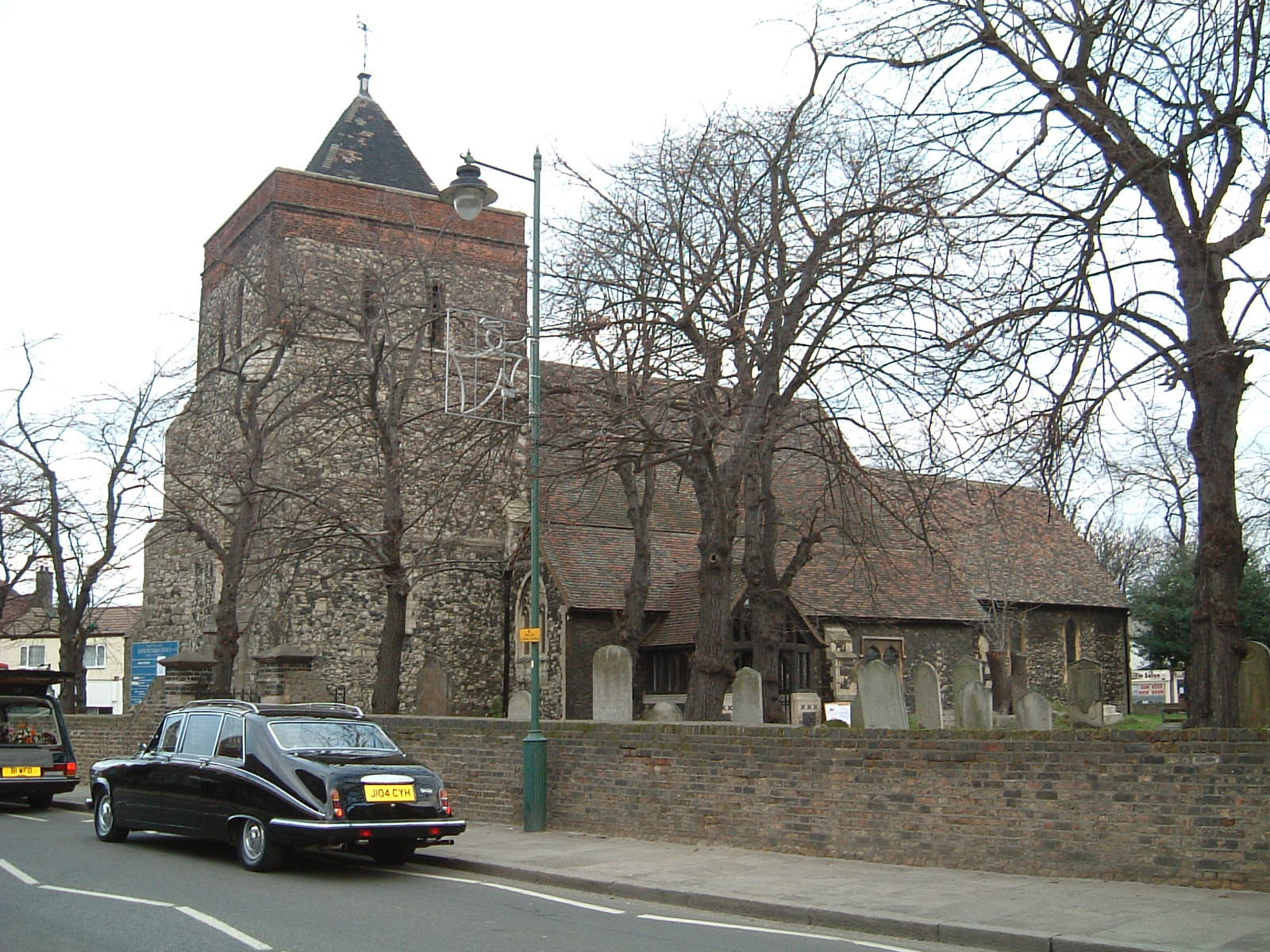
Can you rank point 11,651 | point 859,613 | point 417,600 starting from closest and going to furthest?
1. point 859,613
2. point 417,600
3. point 11,651

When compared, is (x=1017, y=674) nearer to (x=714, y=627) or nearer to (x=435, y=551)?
(x=435, y=551)

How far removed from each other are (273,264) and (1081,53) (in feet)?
66.0

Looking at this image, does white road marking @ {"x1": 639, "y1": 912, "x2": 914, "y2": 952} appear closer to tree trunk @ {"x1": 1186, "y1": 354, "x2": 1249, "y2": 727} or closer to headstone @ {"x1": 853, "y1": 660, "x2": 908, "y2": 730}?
tree trunk @ {"x1": 1186, "y1": 354, "x2": 1249, "y2": 727}

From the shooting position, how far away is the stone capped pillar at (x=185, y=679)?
25.0 m

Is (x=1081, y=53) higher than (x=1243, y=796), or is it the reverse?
(x=1081, y=53)

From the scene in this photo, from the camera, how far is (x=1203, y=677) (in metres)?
11.9

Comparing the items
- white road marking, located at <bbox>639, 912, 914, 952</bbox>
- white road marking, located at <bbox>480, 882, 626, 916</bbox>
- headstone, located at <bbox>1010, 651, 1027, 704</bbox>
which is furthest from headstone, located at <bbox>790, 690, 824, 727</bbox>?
white road marking, located at <bbox>639, 912, 914, 952</bbox>

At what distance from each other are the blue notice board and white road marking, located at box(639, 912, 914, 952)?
25913mm

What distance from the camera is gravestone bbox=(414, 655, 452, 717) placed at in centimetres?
2116

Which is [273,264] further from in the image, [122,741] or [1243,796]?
[1243,796]

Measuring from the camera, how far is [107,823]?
15.2 m

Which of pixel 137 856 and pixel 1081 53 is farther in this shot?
pixel 137 856

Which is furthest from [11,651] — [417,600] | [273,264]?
[273,264]

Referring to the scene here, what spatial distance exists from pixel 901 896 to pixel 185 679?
18400mm
